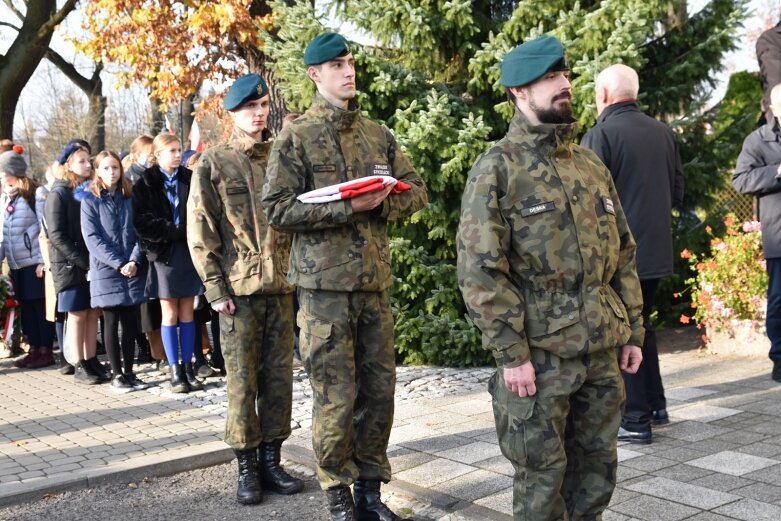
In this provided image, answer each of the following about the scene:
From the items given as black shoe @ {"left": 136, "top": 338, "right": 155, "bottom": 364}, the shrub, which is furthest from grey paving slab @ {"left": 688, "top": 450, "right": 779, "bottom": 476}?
black shoe @ {"left": 136, "top": 338, "right": 155, "bottom": 364}

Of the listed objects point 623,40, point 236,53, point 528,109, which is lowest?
point 528,109

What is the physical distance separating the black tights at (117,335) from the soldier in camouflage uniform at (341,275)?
4.30 metres

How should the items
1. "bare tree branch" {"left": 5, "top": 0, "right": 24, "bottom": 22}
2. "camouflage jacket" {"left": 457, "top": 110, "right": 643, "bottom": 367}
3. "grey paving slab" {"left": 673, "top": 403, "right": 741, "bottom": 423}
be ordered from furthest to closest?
"bare tree branch" {"left": 5, "top": 0, "right": 24, "bottom": 22}
"grey paving slab" {"left": 673, "top": 403, "right": 741, "bottom": 423}
"camouflage jacket" {"left": 457, "top": 110, "right": 643, "bottom": 367}

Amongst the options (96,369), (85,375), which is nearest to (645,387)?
(96,369)

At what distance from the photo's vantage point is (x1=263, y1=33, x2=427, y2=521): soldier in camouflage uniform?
13.5 feet

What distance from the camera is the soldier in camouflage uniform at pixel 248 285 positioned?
4.79 m

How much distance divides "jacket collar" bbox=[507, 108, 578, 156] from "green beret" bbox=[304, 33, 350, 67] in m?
1.20

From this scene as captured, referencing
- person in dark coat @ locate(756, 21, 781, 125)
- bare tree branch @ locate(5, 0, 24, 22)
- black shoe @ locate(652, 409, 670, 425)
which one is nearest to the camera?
black shoe @ locate(652, 409, 670, 425)

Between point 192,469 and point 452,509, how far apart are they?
1.94 meters

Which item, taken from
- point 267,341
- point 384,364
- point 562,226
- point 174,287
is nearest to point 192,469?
point 267,341

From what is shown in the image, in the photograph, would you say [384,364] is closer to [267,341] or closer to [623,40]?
[267,341]

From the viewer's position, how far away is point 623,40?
7680mm

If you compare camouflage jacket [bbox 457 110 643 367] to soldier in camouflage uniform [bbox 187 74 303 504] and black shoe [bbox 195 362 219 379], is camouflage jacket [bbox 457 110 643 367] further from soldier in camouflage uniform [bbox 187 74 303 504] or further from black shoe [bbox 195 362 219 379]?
black shoe [bbox 195 362 219 379]

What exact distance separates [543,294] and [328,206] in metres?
1.23
